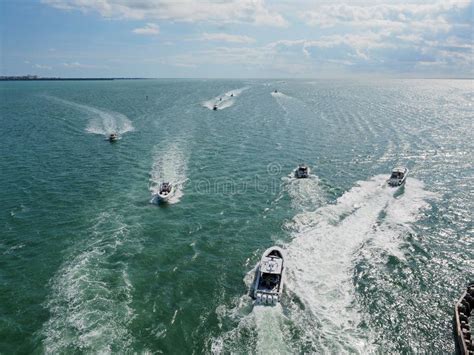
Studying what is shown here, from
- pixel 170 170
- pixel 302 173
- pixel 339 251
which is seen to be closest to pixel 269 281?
pixel 339 251

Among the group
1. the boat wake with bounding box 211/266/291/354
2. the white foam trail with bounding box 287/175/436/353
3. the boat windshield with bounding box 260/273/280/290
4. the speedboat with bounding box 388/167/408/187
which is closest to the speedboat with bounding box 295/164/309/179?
the white foam trail with bounding box 287/175/436/353

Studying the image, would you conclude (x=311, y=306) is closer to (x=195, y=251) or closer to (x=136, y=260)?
(x=195, y=251)

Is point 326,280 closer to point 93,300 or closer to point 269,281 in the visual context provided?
point 269,281

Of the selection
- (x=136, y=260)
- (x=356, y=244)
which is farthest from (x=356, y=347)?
(x=136, y=260)

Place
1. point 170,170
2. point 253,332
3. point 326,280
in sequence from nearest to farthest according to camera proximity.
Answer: point 253,332 → point 326,280 → point 170,170

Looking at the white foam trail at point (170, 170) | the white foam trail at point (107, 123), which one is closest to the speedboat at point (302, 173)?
the white foam trail at point (170, 170)

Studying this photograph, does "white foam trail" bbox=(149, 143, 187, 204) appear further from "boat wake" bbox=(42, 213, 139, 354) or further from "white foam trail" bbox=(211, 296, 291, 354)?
"white foam trail" bbox=(211, 296, 291, 354)
